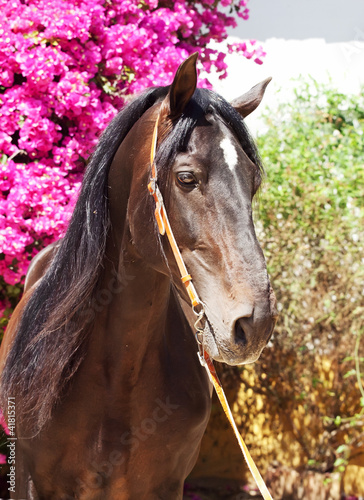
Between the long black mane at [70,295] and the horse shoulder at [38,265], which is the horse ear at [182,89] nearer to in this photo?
the long black mane at [70,295]

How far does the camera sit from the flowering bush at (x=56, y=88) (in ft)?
9.46

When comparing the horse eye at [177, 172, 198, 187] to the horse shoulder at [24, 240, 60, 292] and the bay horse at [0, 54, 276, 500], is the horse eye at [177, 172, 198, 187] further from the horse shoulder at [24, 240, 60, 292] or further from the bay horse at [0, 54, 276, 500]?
the horse shoulder at [24, 240, 60, 292]

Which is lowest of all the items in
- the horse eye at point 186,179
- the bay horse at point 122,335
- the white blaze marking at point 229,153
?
the bay horse at point 122,335

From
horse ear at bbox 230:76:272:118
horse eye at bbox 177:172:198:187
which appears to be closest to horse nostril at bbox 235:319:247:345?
horse eye at bbox 177:172:198:187

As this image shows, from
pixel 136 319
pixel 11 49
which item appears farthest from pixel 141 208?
pixel 11 49

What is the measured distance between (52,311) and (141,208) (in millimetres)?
491

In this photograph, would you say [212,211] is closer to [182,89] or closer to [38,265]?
[182,89]

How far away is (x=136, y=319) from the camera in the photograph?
185 cm

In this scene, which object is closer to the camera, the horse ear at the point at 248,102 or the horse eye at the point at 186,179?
the horse eye at the point at 186,179

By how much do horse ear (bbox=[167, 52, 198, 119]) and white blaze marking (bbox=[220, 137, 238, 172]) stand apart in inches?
6.9

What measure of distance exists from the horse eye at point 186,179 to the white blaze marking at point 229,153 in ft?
0.32

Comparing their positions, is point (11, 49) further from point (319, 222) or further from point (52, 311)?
point (319, 222)

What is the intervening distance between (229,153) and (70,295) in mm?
685

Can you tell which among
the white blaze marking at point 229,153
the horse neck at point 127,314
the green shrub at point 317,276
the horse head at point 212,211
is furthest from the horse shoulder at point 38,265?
the green shrub at point 317,276
